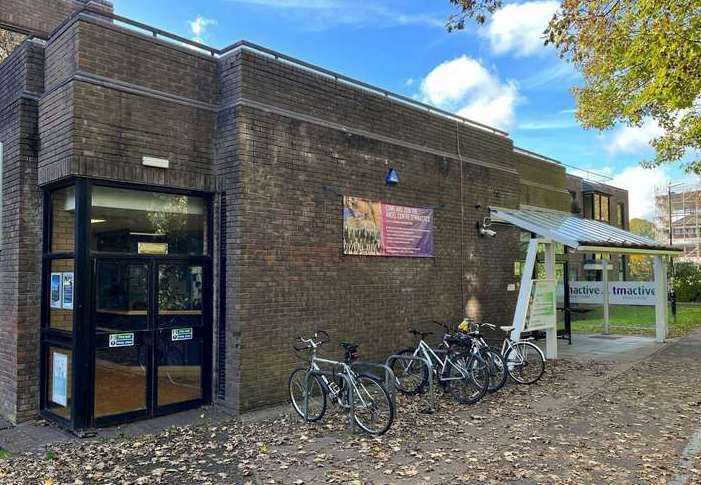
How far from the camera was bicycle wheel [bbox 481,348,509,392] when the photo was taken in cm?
847

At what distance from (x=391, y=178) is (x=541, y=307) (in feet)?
13.8

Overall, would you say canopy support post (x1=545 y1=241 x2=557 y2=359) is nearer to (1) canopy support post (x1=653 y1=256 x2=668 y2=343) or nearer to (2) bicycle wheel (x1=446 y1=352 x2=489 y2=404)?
(2) bicycle wheel (x1=446 y1=352 x2=489 y2=404)

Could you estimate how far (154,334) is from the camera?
7.33 m

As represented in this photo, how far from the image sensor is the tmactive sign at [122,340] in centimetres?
700

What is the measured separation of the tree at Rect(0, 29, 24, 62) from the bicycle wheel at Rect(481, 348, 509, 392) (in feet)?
44.3

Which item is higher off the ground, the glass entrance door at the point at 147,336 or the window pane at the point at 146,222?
the window pane at the point at 146,222

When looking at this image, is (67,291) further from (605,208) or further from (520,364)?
(605,208)

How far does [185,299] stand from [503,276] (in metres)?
7.56

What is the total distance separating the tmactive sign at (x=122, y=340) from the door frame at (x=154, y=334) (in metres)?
0.20

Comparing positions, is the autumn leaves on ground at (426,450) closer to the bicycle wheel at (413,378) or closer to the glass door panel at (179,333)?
the bicycle wheel at (413,378)

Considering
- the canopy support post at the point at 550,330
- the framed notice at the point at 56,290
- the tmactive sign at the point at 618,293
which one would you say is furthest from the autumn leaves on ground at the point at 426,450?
the tmactive sign at the point at 618,293

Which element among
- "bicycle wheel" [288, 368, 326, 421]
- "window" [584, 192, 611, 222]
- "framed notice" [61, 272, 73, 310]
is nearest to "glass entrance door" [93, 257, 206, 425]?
"framed notice" [61, 272, 73, 310]

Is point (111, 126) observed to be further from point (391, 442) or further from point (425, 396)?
point (425, 396)

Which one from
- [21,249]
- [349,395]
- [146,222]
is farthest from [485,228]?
[21,249]
